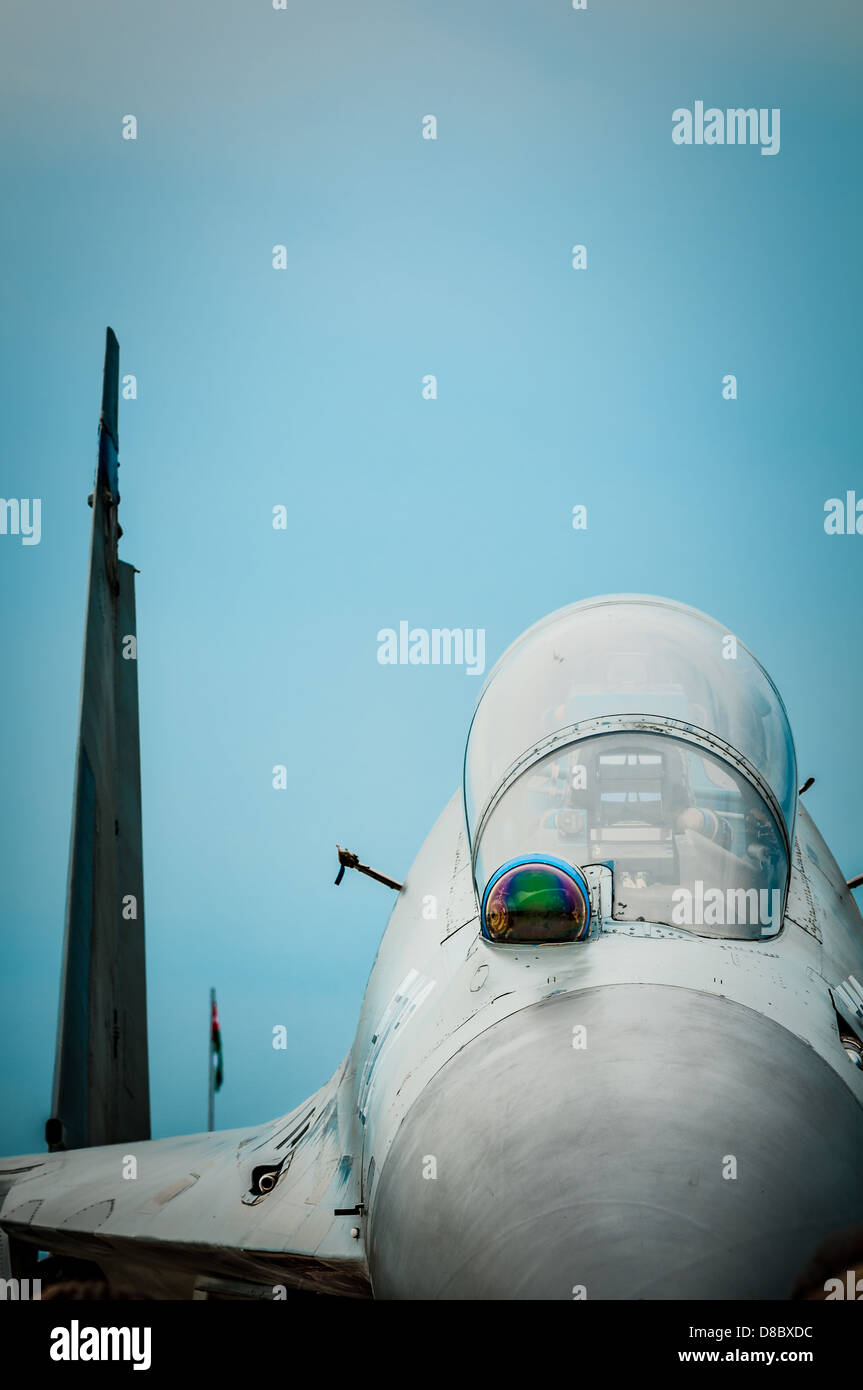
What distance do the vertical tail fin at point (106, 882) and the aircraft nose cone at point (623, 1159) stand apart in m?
4.73

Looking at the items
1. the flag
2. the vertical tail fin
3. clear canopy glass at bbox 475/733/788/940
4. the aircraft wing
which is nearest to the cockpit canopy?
clear canopy glass at bbox 475/733/788/940

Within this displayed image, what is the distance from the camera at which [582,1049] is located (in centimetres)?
353

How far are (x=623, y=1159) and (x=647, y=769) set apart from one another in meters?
1.70

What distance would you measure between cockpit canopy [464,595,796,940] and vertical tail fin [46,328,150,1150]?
4118 mm

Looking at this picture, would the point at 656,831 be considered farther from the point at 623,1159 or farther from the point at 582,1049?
the point at 623,1159

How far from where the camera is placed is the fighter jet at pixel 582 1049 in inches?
125

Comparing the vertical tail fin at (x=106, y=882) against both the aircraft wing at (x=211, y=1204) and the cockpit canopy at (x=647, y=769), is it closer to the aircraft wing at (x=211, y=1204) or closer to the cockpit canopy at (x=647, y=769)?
the aircraft wing at (x=211, y=1204)

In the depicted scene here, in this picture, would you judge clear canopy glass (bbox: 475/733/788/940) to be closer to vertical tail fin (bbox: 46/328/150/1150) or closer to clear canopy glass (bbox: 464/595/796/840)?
clear canopy glass (bbox: 464/595/796/840)

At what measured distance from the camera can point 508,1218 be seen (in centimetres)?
326

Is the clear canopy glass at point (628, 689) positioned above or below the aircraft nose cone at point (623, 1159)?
above

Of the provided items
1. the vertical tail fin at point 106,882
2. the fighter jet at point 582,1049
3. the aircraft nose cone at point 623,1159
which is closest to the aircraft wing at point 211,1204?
the fighter jet at point 582,1049

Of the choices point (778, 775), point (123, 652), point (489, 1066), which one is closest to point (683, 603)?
point (778, 775)

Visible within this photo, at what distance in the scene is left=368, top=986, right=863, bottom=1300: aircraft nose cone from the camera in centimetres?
307

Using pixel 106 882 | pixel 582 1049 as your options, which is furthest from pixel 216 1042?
pixel 582 1049
